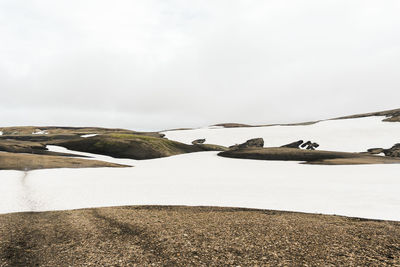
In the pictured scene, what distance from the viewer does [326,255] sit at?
7.84 m

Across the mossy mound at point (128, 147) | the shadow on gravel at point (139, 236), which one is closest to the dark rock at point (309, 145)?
the mossy mound at point (128, 147)

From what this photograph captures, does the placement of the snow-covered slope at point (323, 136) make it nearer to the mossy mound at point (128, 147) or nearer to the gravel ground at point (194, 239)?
the mossy mound at point (128, 147)

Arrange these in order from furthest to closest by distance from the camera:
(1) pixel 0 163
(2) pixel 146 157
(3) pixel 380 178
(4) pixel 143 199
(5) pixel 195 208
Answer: (2) pixel 146 157
(1) pixel 0 163
(3) pixel 380 178
(4) pixel 143 199
(5) pixel 195 208

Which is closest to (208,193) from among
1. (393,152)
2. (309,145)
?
(393,152)

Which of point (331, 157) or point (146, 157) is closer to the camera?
point (331, 157)

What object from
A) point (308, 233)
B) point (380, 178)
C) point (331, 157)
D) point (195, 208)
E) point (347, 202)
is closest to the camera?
point (308, 233)

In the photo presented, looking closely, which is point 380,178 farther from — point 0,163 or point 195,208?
point 0,163

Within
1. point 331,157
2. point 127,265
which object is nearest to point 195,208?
point 127,265

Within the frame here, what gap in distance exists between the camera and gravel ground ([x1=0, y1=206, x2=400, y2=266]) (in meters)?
7.65

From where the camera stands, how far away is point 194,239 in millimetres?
9305

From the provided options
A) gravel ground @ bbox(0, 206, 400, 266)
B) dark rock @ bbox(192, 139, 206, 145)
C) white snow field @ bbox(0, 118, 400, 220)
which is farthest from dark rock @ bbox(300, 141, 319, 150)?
gravel ground @ bbox(0, 206, 400, 266)

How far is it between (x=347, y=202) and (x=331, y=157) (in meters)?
29.0

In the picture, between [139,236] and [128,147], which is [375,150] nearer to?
[128,147]

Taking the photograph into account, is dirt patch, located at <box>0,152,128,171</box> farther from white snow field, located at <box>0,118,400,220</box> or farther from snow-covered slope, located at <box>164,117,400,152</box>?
snow-covered slope, located at <box>164,117,400,152</box>
